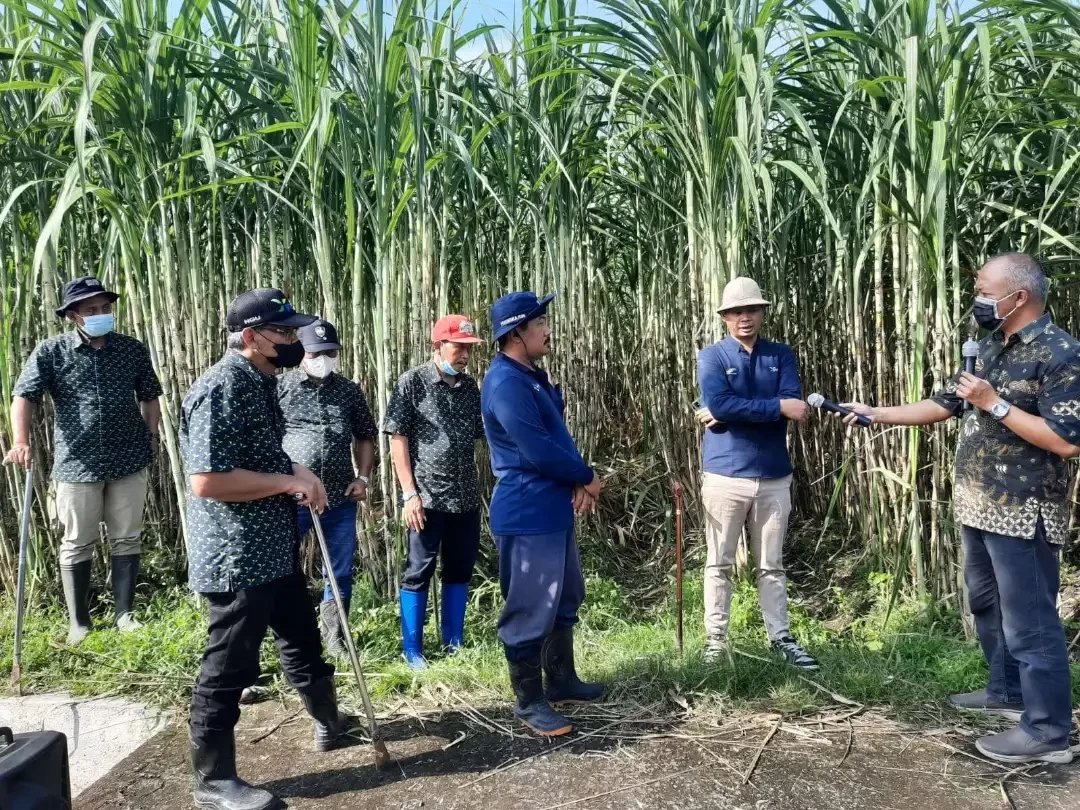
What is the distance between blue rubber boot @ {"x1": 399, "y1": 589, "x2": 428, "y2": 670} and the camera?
3238mm

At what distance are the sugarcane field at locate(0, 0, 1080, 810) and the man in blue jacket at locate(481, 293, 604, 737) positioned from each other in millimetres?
13

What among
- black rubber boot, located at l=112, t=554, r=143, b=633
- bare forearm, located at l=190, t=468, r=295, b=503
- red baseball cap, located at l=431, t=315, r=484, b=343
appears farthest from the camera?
black rubber boot, located at l=112, t=554, r=143, b=633

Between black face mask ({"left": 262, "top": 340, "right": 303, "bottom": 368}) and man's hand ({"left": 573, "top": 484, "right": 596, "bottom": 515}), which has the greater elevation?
black face mask ({"left": 262, "top": 340, "right": 303, "bottom": 368})

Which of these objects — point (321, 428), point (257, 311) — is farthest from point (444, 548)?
point (257, 311)

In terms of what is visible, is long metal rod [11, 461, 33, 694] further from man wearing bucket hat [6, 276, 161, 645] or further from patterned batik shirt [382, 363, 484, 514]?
patterned batik shirt [382, 363, 484, 514]

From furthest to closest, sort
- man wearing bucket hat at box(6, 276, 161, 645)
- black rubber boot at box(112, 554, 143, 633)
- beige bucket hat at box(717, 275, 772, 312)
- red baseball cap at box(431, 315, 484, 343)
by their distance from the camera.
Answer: black rubber boot at box(112, 554, 143, 633) < man wearing bucket hat at box(6, 276, 161, 645) < red baseball cap at box(431, 315, 484, 343) < beige bucket hat at box(717, 275, 772, 312)

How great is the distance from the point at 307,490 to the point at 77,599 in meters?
1.95

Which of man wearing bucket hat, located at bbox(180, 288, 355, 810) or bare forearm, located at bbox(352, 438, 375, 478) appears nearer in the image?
man wearing bucket hat, located at bbox(180, 288, 355, 810)

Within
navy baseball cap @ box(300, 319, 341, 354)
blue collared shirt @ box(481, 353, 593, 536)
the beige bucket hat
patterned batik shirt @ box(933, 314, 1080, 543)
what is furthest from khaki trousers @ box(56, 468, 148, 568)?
patterned batik shirt @ box(933, 314, 1080, 543)

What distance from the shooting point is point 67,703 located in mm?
3059

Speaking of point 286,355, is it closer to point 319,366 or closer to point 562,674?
point 319,366

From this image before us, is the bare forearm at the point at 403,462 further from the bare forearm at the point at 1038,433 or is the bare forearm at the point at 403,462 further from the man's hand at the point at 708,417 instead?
Answer: the bare forearm at the point at 1038,433

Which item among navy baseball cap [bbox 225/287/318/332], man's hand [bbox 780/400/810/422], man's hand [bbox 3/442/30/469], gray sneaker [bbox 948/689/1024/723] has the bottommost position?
gray sneaker [bbox 948/689/1024/723]

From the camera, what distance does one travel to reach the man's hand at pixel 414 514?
3215 mm
